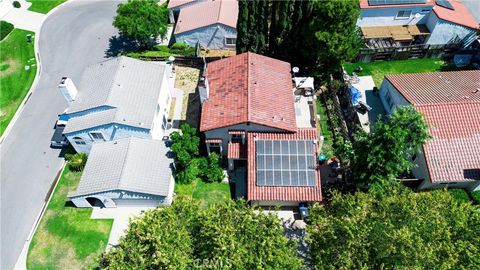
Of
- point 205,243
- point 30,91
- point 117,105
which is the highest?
point 30,91

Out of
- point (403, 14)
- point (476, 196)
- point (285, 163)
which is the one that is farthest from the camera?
point (403, 14)

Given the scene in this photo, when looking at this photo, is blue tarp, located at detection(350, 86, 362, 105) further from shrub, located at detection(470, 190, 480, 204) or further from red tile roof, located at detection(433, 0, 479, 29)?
red tile roof, located at detection(433, 0, 479, 29)

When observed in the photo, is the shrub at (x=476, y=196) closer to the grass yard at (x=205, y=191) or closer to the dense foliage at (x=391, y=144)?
the dense foliage at (x=391, y=144)

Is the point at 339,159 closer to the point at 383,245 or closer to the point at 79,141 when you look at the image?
the point at 383,245

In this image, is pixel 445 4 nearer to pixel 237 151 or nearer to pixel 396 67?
pixel 396 67

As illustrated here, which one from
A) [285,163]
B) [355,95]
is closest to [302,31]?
[355,95]

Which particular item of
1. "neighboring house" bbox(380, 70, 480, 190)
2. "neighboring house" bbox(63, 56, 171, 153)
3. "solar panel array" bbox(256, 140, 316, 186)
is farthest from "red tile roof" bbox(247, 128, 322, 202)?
"neighboring house" bbox(63, 56, 171, 153)

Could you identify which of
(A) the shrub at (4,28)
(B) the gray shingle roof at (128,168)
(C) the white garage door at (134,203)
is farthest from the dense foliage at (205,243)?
(A) the shrub at (4,28)

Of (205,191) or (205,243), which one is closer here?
(205,243)
